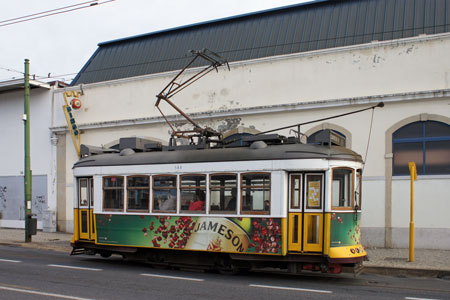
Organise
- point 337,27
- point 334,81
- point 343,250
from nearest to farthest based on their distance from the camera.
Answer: point 343,250, point 334,81, point 337,27

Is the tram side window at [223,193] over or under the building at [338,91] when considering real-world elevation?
under

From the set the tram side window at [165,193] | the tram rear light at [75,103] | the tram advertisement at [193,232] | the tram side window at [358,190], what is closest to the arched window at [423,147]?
the tram side window at [358,190]

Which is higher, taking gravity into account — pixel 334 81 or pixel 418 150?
pixel 334 81

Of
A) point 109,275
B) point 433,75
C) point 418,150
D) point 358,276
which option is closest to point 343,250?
point 358,276

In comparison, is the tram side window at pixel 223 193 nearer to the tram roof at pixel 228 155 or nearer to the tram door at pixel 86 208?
the tram roof at pixel 228 155

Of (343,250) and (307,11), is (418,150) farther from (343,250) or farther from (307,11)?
(307,11)

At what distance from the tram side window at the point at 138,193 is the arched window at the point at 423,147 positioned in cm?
758

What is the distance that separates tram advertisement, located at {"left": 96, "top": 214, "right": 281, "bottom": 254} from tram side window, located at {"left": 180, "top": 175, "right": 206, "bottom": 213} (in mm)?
223

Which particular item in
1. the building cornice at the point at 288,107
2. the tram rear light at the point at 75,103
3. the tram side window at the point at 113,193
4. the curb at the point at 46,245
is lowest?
the curb at the point at 46,245

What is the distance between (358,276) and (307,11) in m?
11.7

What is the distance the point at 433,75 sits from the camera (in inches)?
576

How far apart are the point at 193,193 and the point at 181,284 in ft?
7.62

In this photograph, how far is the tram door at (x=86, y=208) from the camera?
1276 centimetres

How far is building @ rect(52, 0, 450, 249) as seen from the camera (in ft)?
47.9
